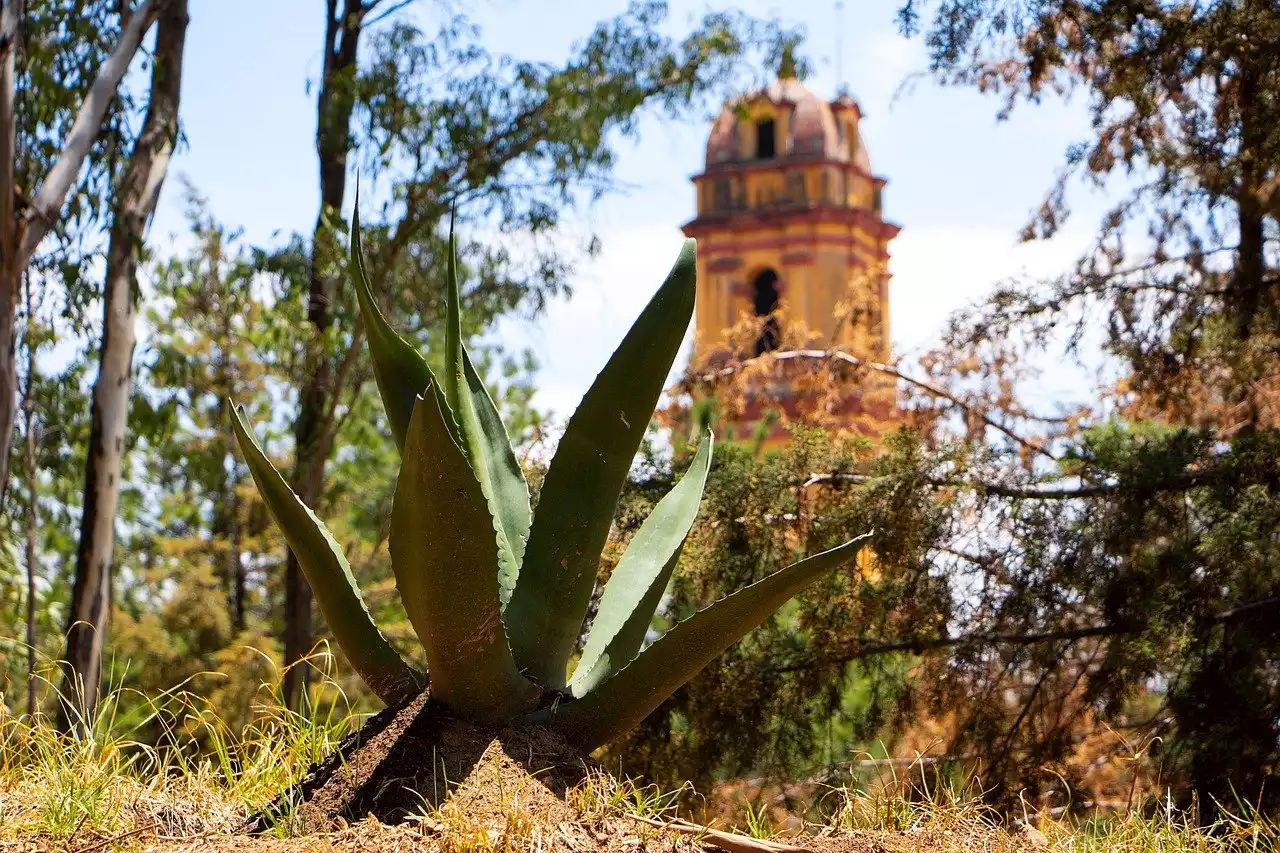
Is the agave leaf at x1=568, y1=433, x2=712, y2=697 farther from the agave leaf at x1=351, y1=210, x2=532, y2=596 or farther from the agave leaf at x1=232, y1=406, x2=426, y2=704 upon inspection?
the agave leaf at x1=232, y1=406, x2=426, y2=704

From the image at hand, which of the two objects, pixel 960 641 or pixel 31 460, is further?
pixel 31 460

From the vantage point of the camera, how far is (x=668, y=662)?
2457mm

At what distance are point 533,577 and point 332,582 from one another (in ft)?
1.15

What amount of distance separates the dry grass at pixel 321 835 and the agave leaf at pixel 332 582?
0.24 metres

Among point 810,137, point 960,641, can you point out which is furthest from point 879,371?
point 810,137

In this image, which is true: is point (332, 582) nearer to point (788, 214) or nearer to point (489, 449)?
point (489, 449)

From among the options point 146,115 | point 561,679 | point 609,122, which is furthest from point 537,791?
point 609,122

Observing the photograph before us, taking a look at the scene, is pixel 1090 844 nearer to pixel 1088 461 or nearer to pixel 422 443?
pixel 422 443

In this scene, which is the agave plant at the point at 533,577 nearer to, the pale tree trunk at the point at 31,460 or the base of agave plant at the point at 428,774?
the base of agave plant at the point at 428,774

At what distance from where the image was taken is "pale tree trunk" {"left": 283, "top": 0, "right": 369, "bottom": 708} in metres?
9.63

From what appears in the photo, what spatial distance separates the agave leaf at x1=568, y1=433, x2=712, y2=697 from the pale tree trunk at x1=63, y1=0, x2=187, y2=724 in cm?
632

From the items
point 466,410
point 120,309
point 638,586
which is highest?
point 120,309

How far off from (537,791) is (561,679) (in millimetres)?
369

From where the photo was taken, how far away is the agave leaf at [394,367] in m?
2.46
